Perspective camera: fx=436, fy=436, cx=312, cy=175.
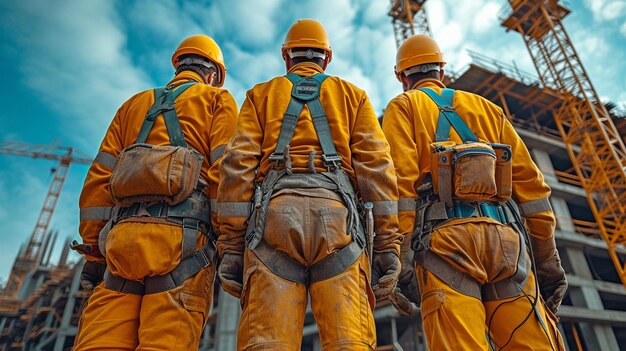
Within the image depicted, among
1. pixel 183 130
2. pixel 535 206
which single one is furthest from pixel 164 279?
pixel 535 206

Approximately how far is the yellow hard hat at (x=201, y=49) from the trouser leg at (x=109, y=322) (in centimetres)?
234

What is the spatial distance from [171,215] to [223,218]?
408mm

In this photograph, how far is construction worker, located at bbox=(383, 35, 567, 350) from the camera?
104 inches

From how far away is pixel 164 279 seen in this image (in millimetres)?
2641

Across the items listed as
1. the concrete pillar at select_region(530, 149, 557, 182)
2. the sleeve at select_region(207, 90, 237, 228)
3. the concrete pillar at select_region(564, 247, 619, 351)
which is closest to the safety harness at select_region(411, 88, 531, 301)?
the sleeve at select_region(207, 90, 237, 228)

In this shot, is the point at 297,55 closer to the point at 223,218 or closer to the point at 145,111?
the point at 145,111

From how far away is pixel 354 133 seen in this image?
3.00 metres

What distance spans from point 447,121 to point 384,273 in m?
1.41

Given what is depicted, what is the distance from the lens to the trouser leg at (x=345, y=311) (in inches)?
84.6

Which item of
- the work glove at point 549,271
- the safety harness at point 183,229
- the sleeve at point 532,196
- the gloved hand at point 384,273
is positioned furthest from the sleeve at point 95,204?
the work glove at point 549,271

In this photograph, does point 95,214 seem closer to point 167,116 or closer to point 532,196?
point 167,116

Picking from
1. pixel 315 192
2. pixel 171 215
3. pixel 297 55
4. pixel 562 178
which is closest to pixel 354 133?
pixel 315 192

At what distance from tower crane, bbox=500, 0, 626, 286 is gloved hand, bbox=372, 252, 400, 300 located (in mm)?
22594

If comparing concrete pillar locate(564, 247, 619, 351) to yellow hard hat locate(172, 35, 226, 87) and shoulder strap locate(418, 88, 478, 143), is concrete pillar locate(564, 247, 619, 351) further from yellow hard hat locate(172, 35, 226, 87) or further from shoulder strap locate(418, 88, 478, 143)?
yellow hard hat locate(172, 35, 226, 87)
